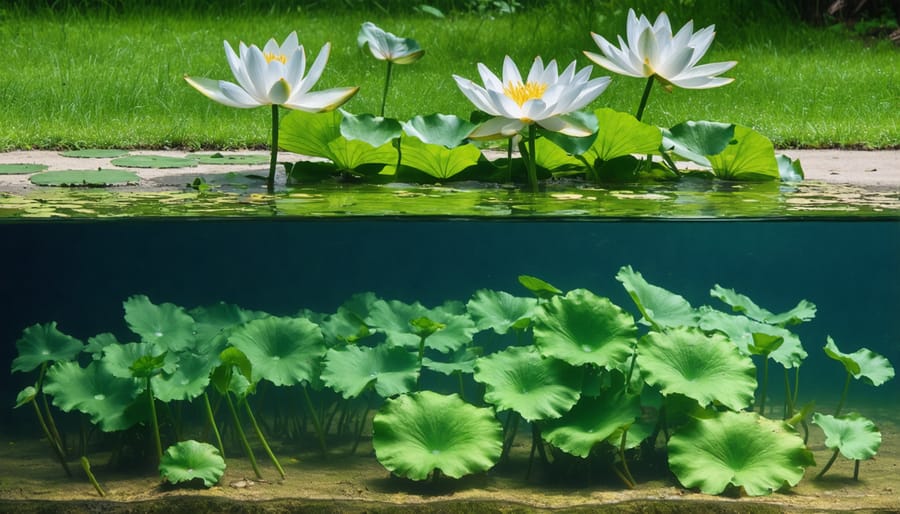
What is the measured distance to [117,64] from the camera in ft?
Result: 17.2

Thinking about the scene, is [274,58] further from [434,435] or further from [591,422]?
[591,422]

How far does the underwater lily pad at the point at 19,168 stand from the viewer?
268cm

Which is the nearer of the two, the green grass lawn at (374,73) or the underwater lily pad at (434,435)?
the underwater lily pad at (434,435)

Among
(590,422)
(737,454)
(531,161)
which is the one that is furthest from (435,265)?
(737,454)

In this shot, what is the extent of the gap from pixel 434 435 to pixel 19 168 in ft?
4.90

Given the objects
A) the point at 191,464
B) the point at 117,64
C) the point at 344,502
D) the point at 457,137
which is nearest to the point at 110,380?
the point at 191,464

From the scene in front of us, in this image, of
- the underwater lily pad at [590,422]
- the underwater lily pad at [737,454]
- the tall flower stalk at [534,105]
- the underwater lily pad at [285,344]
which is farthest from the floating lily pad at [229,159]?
the underwater lily pad at [737,454]

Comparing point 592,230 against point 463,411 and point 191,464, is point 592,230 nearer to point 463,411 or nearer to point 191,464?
point 463,411

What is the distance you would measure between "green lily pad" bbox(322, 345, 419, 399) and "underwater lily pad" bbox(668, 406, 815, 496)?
52 centimetres

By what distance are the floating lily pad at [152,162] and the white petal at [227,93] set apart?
32.2 inches

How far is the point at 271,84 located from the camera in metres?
2.00

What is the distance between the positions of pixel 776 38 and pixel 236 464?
4.97 meters

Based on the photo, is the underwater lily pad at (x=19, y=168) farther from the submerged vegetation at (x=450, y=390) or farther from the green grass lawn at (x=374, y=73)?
the submerged vegetation at (x=450, y=390)

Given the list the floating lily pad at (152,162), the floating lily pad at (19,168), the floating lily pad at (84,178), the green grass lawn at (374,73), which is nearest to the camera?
the floating lily pad at (84,178)
